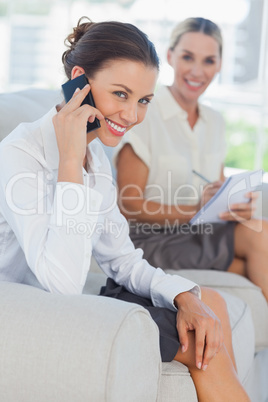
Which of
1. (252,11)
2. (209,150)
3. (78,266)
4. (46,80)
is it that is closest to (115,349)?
(78,266)

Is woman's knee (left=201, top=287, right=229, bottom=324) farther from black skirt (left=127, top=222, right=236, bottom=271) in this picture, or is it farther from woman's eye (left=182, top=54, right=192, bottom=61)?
woman's eye (left=182, top=54, right=192, bottom=61)

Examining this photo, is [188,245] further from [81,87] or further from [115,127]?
[81,87]

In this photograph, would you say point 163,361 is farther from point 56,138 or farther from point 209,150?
point 209,150

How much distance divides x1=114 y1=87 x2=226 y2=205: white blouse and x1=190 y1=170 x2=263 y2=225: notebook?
0.23 meters

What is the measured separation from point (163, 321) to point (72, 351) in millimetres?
370

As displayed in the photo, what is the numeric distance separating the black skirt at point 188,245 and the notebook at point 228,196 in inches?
2.0

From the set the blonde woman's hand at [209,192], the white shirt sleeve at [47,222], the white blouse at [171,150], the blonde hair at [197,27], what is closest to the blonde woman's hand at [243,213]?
the blonde woman's hand at [209,192]

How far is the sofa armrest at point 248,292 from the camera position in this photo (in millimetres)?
2002

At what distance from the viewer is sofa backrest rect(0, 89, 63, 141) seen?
186cm

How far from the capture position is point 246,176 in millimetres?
2092

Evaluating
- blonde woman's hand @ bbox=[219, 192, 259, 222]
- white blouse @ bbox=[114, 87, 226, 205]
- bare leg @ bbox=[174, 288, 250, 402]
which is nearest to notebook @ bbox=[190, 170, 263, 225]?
blonde woman's hand @ bbox=[219, 192, 259, 222]

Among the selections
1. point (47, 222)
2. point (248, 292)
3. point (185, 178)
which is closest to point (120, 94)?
point (47, 222)

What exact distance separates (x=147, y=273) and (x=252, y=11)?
12.7 ft

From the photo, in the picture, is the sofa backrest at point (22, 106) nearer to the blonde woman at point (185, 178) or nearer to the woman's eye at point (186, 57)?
the blonde woman at point (185, 178)
